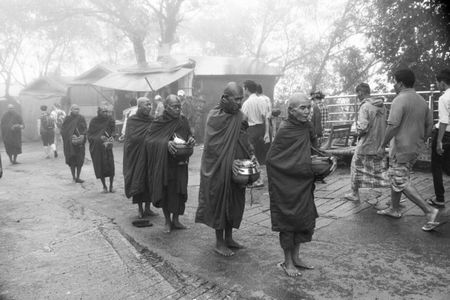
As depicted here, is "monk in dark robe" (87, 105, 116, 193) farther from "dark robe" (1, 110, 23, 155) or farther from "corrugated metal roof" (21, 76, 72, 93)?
"corrugated metal roof" (21, 76, 72, 93)

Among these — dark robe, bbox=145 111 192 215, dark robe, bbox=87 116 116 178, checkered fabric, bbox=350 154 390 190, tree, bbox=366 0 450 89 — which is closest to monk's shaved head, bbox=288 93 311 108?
dark robe, bbox=145 111 192 215

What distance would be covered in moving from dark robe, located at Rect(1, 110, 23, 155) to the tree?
1091 cm

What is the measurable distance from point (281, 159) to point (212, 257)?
1.45 metres

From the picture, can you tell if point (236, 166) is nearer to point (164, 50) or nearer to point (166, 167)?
point (166, 167)

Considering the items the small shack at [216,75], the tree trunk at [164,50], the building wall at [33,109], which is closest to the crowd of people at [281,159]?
the small shack at [216,75]

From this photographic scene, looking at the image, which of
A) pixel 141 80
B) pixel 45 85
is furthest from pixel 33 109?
pixel 141 80

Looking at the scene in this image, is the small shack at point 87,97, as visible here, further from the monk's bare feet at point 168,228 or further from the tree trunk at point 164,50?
the monk's bare feet at point 168,228

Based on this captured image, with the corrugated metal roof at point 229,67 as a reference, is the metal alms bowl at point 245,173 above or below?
below

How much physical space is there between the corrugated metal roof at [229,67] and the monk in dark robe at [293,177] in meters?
12.5

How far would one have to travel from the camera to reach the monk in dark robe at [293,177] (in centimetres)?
385

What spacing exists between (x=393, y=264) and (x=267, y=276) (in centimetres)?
124

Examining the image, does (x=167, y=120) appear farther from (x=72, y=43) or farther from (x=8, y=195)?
(x=72, y=43)

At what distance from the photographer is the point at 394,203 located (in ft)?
18.0

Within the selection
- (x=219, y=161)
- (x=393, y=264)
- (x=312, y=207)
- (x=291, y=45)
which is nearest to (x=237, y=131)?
(x=219, y=161)
